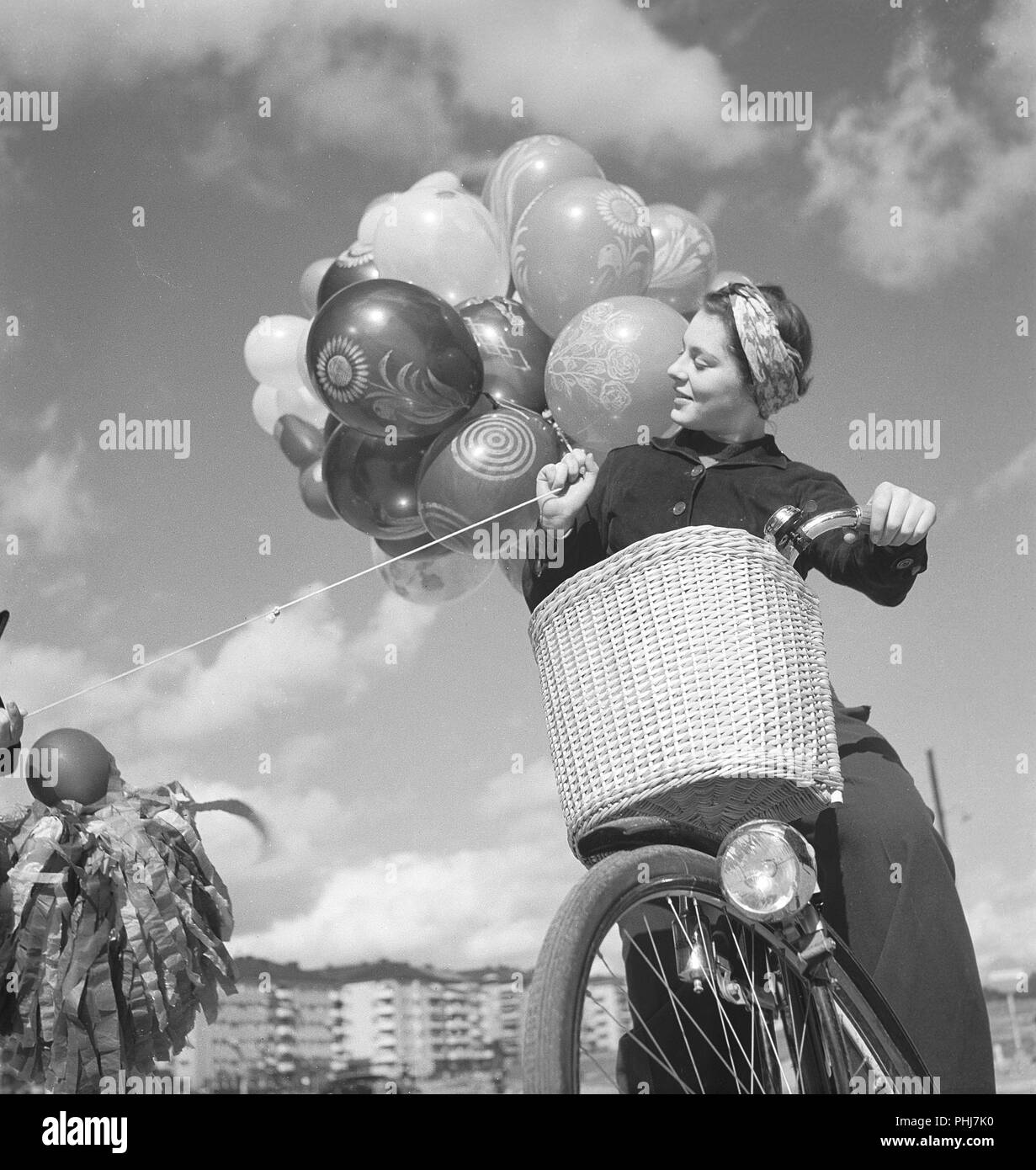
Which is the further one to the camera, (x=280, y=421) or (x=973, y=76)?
(x=973, y=76)

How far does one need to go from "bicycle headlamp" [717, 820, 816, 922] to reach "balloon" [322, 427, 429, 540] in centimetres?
140

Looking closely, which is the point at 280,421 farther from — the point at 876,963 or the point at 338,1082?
the point at 876,963

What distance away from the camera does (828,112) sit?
4180mm

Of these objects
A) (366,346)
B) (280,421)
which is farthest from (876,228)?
(366,346)

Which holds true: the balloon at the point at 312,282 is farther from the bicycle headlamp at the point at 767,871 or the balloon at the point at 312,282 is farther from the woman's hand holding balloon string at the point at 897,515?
the bicycle headlamp at the point at 767,871

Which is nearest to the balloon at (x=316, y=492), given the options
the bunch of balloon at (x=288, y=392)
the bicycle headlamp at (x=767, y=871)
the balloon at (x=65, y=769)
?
the bunch of balloon at (x=288, y=392)

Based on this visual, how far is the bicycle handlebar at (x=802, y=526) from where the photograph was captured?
6.06 ft

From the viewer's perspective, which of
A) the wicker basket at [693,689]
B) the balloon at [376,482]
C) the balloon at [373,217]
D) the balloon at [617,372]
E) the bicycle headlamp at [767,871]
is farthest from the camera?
the balloon at [373,217]

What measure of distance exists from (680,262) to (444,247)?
22.0 inches

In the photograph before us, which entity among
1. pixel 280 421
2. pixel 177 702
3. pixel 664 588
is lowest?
pixel 664 588

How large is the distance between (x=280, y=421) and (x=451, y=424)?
0.97m

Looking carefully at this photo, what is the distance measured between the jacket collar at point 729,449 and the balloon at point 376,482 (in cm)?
67

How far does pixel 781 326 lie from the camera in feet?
7.19

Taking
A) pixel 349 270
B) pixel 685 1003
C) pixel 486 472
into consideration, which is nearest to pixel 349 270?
pixel 349 270
